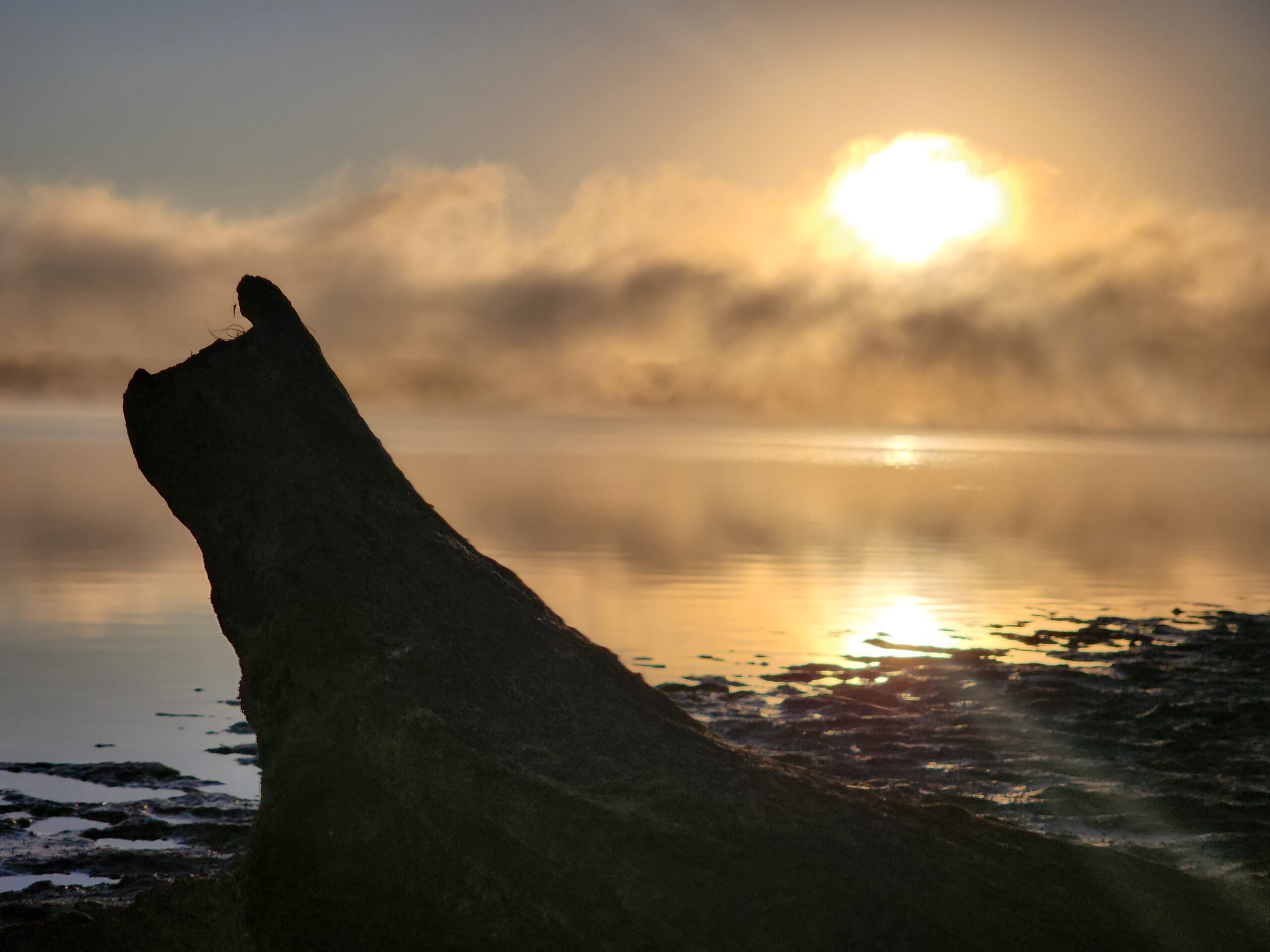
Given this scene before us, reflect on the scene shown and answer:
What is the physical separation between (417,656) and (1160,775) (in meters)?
8.71

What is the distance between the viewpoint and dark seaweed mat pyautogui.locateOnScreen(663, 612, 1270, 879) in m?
10.1

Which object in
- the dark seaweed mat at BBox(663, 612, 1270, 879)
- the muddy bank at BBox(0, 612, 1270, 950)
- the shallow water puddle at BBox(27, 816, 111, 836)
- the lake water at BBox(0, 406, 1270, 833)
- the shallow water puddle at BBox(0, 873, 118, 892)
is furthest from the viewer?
the lake water at BBox(0, 406, 1270, 833)

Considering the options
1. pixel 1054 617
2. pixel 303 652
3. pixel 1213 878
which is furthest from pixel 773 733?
pixel 1054 617

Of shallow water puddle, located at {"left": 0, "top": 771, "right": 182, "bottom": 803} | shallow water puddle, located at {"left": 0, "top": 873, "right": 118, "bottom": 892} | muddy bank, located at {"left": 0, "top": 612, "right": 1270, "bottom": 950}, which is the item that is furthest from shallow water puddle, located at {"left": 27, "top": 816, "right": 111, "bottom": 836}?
shallow water puddle, located at {"left": 0, "top": 873, "right": 118, "bottom": 892}

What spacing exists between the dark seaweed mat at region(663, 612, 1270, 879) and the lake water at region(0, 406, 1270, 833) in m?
1.26

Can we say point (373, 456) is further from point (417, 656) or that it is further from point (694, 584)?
point (694, 584)

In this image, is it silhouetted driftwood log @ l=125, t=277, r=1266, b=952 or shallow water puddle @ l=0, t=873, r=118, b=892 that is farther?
shallow water puddle @ l=0, t=873, r=118, b=892

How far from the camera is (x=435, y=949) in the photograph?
19.2ft

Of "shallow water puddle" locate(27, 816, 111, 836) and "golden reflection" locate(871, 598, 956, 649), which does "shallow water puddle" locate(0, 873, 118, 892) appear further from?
"golden reflection" locate(871, 598, 956, 649)

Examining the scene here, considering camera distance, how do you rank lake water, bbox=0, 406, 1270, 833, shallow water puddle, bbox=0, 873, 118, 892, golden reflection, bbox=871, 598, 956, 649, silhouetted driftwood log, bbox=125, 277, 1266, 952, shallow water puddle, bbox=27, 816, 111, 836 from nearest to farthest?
silhouetted driftwood log, bbox=125, 277, 1266, 952 → shallow water puddle, bbox=0, 873, 118, 892 → shallow water puddle, bbox=27, 816, 111, 836 → lake water, bbox=0, 406, 1270, 833 → golden reflection, bbox=871, 598, 956, 649

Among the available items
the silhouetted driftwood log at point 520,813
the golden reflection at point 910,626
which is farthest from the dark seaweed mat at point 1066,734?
the silhouetted driftwood log at point 520,813

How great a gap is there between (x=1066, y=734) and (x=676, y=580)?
1737 centimetres

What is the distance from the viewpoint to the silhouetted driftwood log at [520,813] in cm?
570

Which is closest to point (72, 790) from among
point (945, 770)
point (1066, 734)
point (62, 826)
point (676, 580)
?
point (62, 826)
